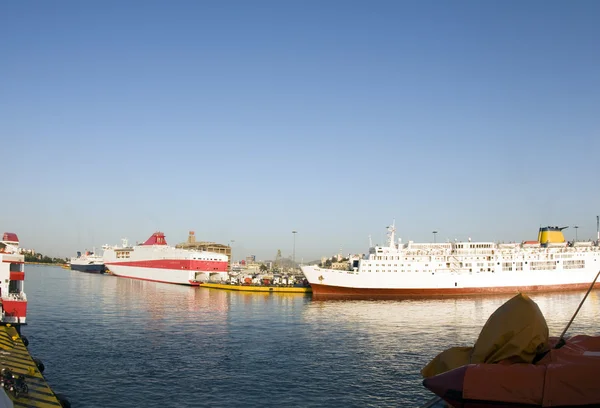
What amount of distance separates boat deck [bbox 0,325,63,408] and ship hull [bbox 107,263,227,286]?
180 feet

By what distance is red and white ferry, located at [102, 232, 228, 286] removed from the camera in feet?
260

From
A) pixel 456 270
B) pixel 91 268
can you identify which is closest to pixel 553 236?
pixel 456 270

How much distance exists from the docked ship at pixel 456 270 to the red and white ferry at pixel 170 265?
87.1 ft

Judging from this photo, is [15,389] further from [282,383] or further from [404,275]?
[404,275]

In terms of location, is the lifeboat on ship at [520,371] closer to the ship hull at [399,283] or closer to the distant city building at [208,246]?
the ship hull at [399,283]

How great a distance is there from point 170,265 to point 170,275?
169 cm

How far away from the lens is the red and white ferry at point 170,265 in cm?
7912

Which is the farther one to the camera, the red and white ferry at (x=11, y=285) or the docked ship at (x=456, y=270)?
the docked ship at (x=456, y=270)

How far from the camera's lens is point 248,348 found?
27625 mm

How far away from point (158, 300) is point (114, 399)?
3722cm

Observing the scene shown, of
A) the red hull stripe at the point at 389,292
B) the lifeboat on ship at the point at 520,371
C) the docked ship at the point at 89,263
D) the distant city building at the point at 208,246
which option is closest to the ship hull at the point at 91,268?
the docked ship at the point at 89,263

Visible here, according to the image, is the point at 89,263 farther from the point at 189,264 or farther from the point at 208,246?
the point at 189,264

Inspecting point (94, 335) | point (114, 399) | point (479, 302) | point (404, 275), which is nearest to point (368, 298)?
point (404, 275)

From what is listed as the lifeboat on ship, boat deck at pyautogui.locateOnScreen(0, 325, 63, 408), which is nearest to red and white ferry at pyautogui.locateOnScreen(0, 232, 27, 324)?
boat deck at pyautogui.locateOnScreen(0, 325, 63, 408)
